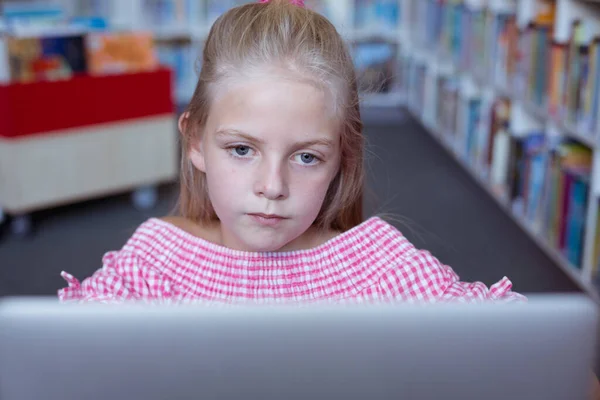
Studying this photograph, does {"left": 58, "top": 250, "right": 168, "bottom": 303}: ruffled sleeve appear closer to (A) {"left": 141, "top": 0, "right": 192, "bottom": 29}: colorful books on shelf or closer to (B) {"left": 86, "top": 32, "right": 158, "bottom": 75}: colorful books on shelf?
(B) {"left": 86, "top": 32, "right": 158, "bottom": 75}: colorful books on shelf

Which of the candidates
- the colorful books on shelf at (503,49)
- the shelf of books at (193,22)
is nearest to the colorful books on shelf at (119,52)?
the shelf of books at (193,22)

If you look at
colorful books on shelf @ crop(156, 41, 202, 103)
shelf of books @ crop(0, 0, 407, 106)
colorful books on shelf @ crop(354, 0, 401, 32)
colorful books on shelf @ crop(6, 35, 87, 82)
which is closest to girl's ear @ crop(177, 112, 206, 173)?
colorful books on shelf @ crop(6, 35, 87, 82)

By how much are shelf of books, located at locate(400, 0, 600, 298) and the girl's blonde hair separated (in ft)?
4.69

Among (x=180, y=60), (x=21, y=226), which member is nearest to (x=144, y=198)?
(x=21, y=226)

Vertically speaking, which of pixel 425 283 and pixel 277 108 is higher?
pixel 277 108

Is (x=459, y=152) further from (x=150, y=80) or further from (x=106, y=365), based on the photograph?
(x=106, y=365)

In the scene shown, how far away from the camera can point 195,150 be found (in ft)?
3.36

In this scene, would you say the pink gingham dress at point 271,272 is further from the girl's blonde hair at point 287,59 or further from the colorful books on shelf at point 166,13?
the colorful books on shelf at point 166,13

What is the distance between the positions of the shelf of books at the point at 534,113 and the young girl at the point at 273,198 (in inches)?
56.3

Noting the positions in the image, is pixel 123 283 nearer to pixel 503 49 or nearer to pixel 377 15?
pixel 503 49

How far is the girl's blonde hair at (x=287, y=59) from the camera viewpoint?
0.92m

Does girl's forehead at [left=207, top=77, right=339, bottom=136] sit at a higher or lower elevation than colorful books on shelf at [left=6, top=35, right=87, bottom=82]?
higher

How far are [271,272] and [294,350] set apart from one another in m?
0.55

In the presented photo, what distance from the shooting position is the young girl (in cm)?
86
